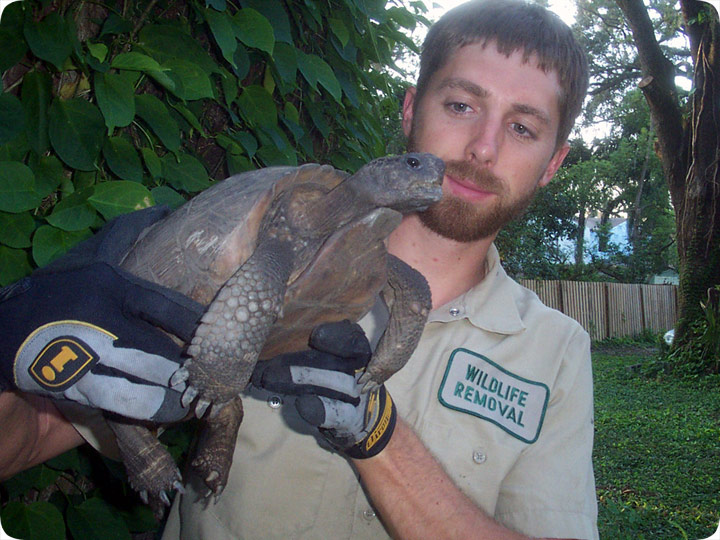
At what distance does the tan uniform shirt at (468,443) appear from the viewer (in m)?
2.03

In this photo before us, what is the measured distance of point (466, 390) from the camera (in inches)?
84.8

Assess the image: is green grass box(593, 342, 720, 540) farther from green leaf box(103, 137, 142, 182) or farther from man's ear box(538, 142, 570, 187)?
green leaf box(103, 137, 142, 182)

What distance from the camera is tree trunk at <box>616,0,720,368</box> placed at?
28.2 ft

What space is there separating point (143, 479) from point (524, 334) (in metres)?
1.47

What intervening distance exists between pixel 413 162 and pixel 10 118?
119cm

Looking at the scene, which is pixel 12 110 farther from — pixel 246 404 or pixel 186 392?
pixel 246 404

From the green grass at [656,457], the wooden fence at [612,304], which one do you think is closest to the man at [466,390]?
the green grass at [656,457]

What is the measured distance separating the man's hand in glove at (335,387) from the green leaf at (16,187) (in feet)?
2.66

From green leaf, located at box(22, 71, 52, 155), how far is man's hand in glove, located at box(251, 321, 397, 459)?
937mm

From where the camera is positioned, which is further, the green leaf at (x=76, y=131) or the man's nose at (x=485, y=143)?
the man's nose at (x=485, y=143)

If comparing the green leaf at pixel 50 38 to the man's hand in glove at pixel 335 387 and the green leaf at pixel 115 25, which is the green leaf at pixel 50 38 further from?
the man's hand in glove at pixel 335 387

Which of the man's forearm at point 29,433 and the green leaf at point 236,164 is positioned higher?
the green leaf at point 236,164

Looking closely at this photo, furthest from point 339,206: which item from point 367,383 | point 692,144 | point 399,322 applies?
point 692,144

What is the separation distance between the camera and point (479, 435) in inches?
84.4
